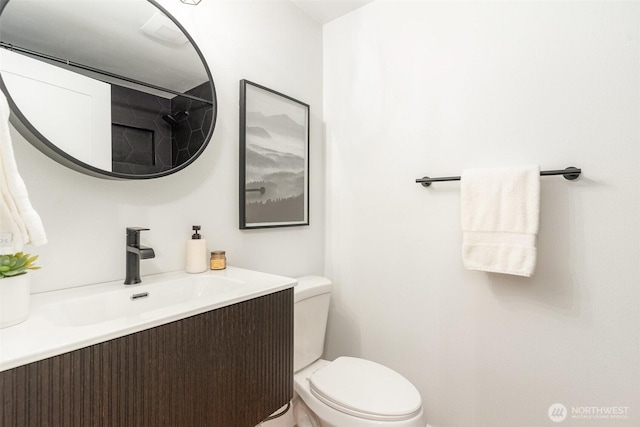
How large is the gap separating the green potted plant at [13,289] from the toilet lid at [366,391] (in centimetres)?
101

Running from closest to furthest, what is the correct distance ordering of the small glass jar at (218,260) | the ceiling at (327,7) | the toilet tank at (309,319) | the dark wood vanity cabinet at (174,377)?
the dark wood vanity cabinet at (174,377), the small glass jar at (218,260), the toilet tank at (309,319), the ceiling at (327,7)

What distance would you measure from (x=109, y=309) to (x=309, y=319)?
2.74 ft

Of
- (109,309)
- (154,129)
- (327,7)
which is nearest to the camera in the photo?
(109,309)

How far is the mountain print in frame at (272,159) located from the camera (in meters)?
1.43

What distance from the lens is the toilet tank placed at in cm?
143

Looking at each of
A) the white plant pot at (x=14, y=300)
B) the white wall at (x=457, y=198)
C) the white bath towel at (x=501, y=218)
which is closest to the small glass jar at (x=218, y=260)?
the white plant pot at (x=14, y=300)

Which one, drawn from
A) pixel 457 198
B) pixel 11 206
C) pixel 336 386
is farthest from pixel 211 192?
pixel 457 198

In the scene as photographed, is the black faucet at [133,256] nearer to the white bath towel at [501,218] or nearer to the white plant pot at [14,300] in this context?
the white plant pot at [14,300]

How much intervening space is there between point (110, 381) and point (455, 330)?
1375 mm

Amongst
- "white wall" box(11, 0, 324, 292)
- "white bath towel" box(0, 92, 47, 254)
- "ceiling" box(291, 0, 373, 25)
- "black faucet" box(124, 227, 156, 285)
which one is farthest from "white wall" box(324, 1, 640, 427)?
"white bath towel" box(0, 92, 47, 254)

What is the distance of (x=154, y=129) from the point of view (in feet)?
3.67

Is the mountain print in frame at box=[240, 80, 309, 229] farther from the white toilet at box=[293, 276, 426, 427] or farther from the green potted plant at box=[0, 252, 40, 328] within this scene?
the green potted plant at box=[0, 252, 40, 328]

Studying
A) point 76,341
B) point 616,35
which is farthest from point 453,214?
point 76,341

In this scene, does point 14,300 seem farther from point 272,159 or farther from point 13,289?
point 272,159
